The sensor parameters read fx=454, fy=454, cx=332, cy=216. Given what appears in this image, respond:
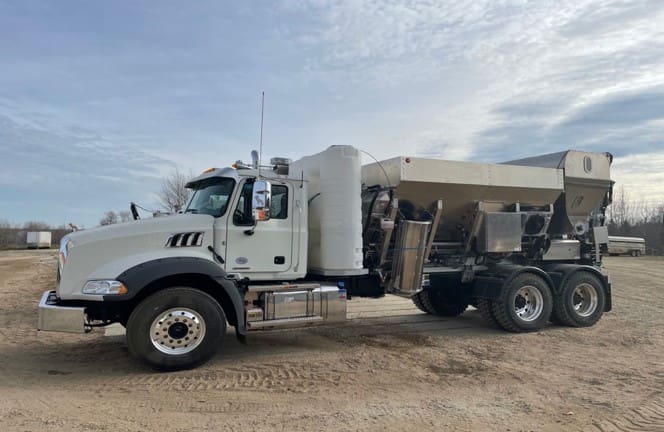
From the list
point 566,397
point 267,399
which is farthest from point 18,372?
point 566,397

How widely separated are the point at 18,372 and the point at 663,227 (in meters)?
58.8

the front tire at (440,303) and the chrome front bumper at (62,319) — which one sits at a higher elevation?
the chrome front bumper at (62,319)

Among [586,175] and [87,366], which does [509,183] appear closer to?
[586,175]

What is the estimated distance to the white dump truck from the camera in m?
5.66

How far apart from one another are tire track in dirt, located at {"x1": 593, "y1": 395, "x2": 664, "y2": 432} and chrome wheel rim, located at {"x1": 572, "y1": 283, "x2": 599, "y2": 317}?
4.87 meters

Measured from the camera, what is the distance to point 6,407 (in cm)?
445

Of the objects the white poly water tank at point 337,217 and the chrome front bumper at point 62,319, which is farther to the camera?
the white poly water tank at point 337,217

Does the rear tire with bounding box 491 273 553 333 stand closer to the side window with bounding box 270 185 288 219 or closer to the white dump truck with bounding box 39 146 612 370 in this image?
the white dump truck with bounding box 39 146 612 370

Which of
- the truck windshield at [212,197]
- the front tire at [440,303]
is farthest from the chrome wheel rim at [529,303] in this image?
the truck windshield at [212,197]

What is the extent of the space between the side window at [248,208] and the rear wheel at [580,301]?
587 centimetres

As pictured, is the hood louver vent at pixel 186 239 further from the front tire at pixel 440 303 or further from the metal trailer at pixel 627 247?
the metal trailer at pixel 627 247

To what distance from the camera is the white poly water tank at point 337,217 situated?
698 centimetres

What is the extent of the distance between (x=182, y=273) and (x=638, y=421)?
5158 mm

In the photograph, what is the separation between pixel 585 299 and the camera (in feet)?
30.9
